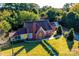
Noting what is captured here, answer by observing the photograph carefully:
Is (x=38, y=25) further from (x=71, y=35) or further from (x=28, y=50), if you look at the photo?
(x=71, y=35)

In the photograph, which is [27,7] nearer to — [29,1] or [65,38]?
[29,1]

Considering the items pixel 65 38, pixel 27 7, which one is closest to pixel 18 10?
pixel 27 7

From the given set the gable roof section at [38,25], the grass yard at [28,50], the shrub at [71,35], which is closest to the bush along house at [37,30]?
the gable roof section at [38,25]

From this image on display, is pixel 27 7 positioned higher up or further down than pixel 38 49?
higher up

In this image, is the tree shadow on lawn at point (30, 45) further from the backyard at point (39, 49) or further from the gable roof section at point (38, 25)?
the gable roof section at point (38, 25)

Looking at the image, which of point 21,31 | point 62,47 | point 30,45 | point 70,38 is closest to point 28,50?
point 30,45

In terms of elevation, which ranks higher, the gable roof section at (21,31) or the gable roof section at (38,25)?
the gable roof section at (38,25)
